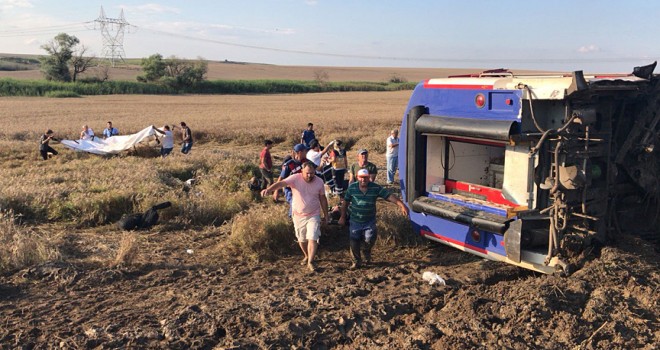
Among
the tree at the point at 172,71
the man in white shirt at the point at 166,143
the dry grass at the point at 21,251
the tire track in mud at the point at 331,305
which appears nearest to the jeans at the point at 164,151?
the man in white shirt at the point at 166,143

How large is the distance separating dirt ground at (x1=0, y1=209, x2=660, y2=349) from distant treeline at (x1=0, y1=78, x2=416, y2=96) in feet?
193

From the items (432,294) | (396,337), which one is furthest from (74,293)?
(432,294)

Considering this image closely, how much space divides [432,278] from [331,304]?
4.44 feet

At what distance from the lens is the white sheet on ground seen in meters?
17.3

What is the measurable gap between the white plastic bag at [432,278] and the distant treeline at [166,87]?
60.2m

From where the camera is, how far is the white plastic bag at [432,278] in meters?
6.07

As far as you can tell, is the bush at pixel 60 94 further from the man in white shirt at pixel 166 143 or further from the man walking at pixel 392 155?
the man walking at pixel 392 155

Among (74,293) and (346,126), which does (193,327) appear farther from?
(346,126)

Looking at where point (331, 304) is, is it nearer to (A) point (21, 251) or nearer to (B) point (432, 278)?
(B) point (432, 278)

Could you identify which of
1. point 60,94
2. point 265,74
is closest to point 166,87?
point 60,94

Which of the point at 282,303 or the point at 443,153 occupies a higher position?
the point at 443,153

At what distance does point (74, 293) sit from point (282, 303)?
218 centimetres

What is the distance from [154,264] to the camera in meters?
6.70

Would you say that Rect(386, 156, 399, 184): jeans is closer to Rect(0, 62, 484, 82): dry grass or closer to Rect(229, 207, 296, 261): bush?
Rect(229, 207, 296, 261): bush
